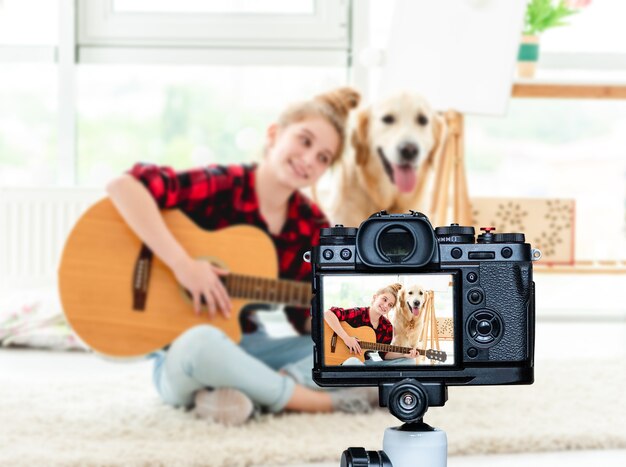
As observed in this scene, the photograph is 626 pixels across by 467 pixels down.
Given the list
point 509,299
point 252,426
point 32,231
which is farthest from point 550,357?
point 509,299

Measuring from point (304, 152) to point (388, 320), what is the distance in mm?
1151

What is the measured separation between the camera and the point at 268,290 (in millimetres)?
1753

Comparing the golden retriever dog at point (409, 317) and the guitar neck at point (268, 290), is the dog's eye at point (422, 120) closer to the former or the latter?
the guitar neck at point (268, 290)

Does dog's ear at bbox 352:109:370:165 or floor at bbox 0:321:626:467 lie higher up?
dog's ear at bbox 352:109:370:165

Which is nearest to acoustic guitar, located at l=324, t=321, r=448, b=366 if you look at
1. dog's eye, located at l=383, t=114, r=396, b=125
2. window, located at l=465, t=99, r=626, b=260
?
dog's eye, located at l=383, t=114, r=396, b=125

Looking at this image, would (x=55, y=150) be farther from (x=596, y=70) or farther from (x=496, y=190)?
(x=596, y=70)

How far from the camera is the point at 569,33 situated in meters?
3.21

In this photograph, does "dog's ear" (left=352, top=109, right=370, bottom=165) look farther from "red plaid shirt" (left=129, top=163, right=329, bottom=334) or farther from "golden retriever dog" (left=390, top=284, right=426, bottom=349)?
"golden retriever dog" (left=390, top=284, right=426, bottom=349)

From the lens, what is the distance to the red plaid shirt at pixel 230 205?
1.74 metres

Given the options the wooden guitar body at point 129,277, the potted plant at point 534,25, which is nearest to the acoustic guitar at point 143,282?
the wooden guitar body at point 129,277

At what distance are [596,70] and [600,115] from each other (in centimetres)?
17

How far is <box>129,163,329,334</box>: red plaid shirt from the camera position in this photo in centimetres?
174

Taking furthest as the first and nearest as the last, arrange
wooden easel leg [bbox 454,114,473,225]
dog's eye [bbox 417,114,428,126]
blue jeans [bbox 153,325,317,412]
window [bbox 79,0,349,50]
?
window [bbox 79,0,349,50]
wooden easel leg [bbox 454,114,473,225]
dog's eye [bbox 417,114,428,126]
blue jeans [bbox 153,325,317,412]

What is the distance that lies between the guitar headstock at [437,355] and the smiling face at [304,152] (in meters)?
1.15
